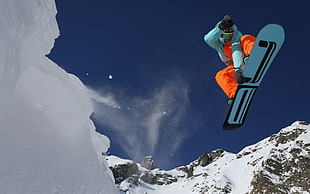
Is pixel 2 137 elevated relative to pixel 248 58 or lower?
lower

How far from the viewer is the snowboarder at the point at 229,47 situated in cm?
562

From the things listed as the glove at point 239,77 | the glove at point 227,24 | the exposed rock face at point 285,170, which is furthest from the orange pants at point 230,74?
the exposed rock face at point 285,170

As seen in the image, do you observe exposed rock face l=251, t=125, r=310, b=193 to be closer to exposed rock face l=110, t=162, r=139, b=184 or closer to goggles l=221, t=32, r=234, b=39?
exposed rock face l=110, t=162, r=139, b=184

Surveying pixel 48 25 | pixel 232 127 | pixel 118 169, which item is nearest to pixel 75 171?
pixel 48 25

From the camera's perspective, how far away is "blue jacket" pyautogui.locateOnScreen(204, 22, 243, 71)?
5602mm

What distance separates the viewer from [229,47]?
6.13 m

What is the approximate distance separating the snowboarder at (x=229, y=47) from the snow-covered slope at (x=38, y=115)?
3904 millimetres

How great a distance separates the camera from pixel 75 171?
203 inches

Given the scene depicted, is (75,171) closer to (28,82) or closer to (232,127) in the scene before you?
(28,82)

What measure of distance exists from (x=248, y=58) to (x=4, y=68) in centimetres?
472

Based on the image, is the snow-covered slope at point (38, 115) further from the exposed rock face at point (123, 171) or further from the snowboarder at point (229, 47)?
the exposed rock face at point (123, 171)

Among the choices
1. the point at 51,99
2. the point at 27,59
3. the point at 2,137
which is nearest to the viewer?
the point at 2,137

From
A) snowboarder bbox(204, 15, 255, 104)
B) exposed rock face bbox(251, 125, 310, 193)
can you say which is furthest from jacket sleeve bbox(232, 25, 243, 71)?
exposed rock face bbox(251, 125, 310, 193)

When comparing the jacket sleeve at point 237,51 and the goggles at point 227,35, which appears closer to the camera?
the jacket sleeve at point 237,51
